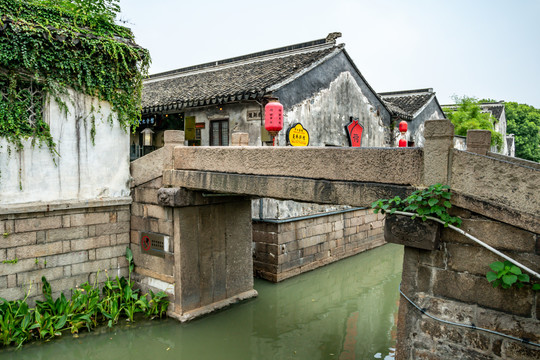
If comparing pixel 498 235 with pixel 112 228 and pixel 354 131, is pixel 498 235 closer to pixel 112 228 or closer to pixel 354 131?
pixel 112 228

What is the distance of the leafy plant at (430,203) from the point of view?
320cm

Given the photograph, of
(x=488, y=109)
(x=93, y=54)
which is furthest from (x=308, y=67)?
(x=488, y=109)

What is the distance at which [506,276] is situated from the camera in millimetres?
2895

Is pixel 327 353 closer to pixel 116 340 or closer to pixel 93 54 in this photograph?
pixel 116 340

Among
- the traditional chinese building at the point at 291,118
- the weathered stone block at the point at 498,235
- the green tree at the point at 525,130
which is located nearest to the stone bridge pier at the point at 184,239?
the traditional chinese building at the point at 291,118

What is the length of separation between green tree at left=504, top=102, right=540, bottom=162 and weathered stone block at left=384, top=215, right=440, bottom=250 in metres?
31.2

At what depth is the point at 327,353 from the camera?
5.53 metres

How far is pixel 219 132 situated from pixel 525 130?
93.4 feet

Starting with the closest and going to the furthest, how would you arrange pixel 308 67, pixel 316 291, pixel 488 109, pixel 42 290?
pixel 42 290
pixel 316 291
pixel 308 67
pixel 488 109

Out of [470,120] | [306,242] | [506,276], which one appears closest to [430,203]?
[506,276]

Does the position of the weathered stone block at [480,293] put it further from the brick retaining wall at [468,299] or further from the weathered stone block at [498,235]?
the weathered stone block at [498,235]

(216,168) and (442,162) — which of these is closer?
(442,162)

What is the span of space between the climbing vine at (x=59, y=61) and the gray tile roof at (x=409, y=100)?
10122 millimetres

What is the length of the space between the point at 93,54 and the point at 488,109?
28.2m
